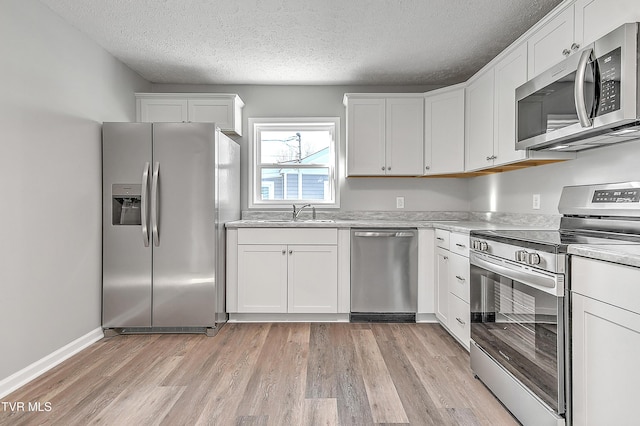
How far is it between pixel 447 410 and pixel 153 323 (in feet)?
7.89

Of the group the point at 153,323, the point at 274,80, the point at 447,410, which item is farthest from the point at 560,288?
the point at 274,80

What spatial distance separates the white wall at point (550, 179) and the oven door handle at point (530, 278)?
34.6 inches

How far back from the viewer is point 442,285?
331 centimetres

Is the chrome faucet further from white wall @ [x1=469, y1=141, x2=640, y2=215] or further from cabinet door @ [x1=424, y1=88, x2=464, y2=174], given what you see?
white wall @ [x1=469, y1=141, x2=640, y2=215]

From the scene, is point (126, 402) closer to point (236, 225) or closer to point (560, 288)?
point (236, 225)

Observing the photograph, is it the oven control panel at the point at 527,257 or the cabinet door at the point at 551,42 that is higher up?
the cabinet door at the point at 551,42

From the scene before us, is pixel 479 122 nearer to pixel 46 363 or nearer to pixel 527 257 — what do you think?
pixel 527 257

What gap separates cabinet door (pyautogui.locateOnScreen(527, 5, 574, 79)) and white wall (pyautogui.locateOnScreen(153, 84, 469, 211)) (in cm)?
184

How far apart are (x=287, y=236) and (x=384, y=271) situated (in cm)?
96

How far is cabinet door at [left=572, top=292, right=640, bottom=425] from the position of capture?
1.25 meters

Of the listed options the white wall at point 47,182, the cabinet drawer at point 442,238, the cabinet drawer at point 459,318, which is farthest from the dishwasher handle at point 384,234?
the white wall at point 47,182

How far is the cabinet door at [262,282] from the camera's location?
139 inches

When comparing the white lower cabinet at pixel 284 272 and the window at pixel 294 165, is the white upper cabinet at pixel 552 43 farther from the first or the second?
the window at pixel 294 165

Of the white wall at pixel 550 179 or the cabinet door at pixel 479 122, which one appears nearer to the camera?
the white wall at pixel 550 179
